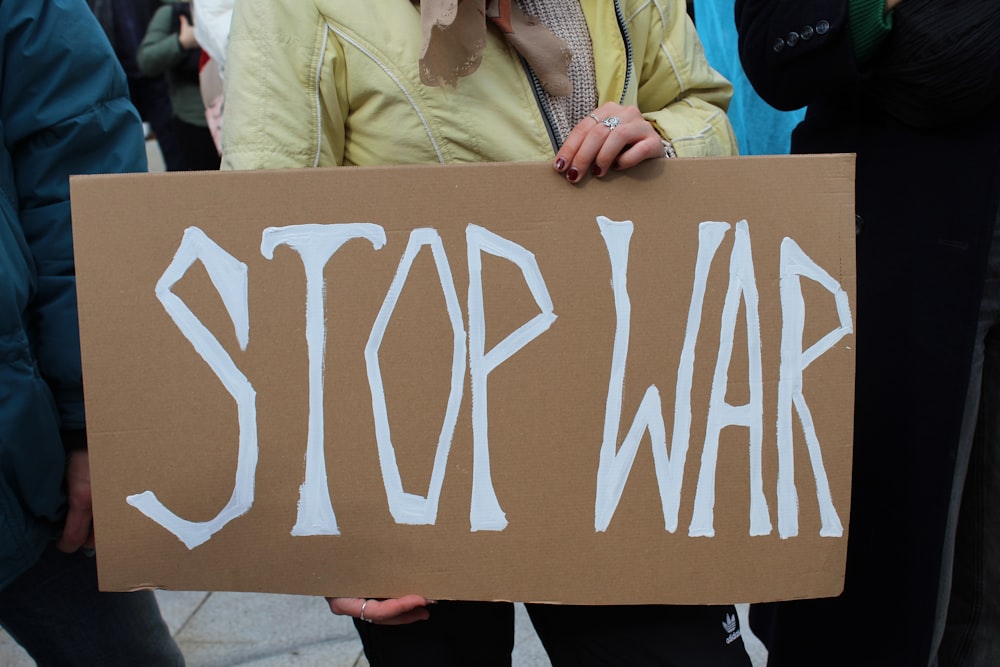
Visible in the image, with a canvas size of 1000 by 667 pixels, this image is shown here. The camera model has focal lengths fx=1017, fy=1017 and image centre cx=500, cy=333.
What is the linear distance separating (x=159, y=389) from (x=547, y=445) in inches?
19.6

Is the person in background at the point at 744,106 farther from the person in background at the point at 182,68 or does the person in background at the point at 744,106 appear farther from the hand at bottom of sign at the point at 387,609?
the person in background at the point at 182,68

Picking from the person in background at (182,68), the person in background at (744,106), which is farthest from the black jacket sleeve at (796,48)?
the person in background at (182,68)

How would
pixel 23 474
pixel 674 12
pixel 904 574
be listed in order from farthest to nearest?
1. pixel 904 574
2. pixel 674 12
3. pixel 23 474

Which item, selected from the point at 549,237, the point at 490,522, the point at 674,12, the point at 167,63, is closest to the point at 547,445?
the point at 490,522

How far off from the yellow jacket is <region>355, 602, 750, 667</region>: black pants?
642mm

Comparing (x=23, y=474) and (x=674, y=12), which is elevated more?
(x=674, y=12)

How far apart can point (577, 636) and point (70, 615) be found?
2.63 ft

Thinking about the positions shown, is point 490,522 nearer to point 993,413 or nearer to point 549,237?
point 549,237

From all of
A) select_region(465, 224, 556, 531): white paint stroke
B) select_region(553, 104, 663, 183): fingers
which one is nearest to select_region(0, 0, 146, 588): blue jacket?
select_region(465, 224, 556, 531): white paint stroke

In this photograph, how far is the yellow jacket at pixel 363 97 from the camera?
52.1 inches

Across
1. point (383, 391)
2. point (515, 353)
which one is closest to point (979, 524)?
point (515, 353)

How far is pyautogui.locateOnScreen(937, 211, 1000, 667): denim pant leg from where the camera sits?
1.71m

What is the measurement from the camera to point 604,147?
4.07ft

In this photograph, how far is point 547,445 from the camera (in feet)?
4.21
